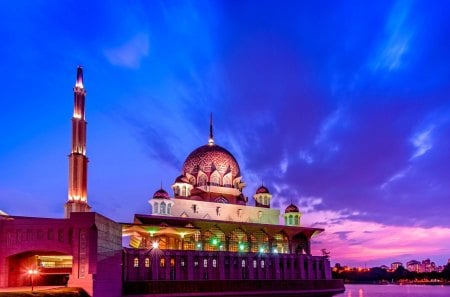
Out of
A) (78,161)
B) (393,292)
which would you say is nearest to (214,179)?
(78,161)

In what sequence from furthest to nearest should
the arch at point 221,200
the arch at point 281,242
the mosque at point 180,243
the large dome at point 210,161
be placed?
the large dome at point 210,161 → the arch at point 221,200 → the arch at point 281,242 → the mosque at point 180,243

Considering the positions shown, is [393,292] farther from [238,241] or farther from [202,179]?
[202,179]

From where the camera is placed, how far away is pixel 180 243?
227 ft

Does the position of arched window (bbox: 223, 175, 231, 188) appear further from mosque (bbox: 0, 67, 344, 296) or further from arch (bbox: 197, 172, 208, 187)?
arch (bbox: 197, 172, 208, 187)

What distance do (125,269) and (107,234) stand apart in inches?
282

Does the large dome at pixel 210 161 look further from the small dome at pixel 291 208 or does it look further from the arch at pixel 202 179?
the small dome at pixel 291 208

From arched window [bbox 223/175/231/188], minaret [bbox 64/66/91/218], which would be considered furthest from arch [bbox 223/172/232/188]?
minaret [bbox 64/66/91/218]

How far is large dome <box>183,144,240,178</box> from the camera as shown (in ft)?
266

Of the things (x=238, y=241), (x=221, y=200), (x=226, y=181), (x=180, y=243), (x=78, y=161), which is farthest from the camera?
(x=226, y=181)

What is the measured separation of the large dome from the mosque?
17cm

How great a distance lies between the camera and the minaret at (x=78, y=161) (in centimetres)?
6438

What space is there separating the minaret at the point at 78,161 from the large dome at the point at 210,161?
64.8 feet

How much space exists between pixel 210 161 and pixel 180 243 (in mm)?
16656

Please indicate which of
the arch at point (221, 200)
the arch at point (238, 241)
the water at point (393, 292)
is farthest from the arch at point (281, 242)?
the water at point (393, 292)
